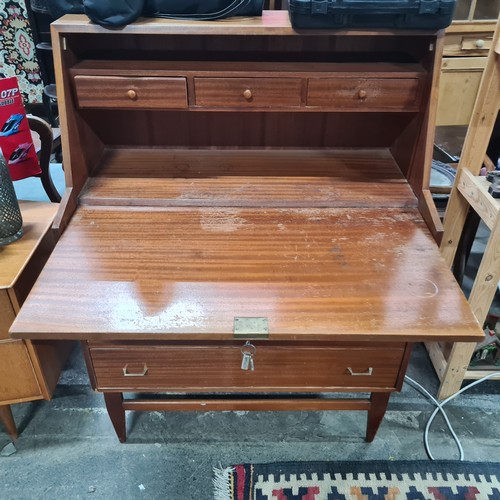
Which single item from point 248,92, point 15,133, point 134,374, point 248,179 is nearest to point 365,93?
point 248,92

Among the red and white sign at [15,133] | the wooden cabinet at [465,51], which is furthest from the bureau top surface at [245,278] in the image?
the wooden cabinet at [465,51]

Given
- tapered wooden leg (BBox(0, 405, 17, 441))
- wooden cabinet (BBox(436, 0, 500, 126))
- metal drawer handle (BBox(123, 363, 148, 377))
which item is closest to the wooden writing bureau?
metal drawer handle (BBox(123, 363, 148, 377))

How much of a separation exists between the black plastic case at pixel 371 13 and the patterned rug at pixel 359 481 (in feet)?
4.14

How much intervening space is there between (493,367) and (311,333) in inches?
42.4

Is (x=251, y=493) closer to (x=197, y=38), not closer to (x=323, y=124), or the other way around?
(x=323, y=124)

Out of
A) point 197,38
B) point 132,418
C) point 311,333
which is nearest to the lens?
point 311,333

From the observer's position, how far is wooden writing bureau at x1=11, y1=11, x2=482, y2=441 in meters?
1.00

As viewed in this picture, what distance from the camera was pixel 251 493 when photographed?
4.66 ft

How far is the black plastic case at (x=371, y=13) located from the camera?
107 cm

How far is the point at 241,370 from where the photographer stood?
3.95 feet

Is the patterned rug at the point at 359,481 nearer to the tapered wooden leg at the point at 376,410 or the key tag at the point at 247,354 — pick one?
the tapered wooden leg at the point at 376,410

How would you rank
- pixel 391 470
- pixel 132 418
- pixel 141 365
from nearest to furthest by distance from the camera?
1. pixel 141 365
2. pixel 391 470
3. pixel 132 418

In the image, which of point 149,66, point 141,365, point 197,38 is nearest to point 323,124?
point 197,38

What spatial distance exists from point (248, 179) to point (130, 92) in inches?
16.3
